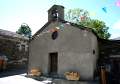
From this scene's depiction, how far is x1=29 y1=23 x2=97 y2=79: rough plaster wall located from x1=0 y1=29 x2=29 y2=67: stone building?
9.35 m

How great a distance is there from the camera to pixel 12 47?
2583cm

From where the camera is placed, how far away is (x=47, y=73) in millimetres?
15445

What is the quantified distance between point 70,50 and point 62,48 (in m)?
0.93

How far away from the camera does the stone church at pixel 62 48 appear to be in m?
12.4

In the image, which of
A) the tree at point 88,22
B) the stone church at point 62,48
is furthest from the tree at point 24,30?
the stone church at point 62,48

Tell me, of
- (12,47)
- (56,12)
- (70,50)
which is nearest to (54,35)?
(56,12)

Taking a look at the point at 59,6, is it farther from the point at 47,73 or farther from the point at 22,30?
the point at 22,30

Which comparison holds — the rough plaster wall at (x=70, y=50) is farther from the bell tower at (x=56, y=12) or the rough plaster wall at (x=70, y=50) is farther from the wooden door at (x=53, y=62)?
the bell tower at (x=56, y=12)

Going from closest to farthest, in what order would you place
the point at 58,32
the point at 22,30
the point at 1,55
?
the point at 58,32 < the point at 1,55 < the point at 22,30

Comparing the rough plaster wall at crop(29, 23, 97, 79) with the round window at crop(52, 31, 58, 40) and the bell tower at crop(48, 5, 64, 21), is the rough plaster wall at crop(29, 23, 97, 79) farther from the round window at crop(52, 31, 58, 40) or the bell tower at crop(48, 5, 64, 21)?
the bell tower at crop(48, 5, 64, 21)

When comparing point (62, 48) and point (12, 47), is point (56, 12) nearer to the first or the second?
point (62, 48)

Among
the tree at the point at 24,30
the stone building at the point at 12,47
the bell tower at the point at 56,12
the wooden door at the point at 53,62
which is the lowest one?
the wooden door at the point at 53,62

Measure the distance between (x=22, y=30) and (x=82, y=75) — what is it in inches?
1670

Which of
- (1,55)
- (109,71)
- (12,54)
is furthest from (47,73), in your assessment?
(12,54)
